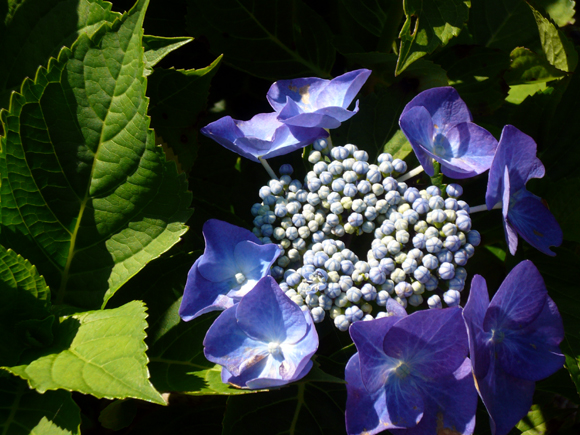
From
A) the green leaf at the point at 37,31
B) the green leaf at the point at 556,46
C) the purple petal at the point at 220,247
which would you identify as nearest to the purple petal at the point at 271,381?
the purple petal at the point at 220,247

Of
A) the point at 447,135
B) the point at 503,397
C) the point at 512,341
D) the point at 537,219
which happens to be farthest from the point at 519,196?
the point at 503,397

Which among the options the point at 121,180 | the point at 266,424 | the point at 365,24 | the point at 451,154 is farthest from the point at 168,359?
the point at 365,24

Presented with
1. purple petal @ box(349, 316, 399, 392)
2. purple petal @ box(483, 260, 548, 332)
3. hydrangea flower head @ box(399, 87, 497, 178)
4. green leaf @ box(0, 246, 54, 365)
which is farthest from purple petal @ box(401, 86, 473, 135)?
green leaf @ box(0, 246, 54, 365)

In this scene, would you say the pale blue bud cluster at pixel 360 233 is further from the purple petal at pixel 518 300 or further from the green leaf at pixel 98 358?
the green leaf at pixel 98 358

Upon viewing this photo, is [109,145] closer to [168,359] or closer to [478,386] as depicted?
[168,359]

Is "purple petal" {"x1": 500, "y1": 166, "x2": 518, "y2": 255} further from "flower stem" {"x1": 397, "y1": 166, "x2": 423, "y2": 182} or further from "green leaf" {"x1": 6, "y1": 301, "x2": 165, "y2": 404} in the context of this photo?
"green leaf" {"x1": 6, "y1": 301, "x2": 165, "y2": 404}

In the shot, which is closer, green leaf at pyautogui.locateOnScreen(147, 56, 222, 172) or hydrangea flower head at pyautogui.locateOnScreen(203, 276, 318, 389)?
hydrangea flower head at pyautogui.locateOnScreen(203, 276, 318, 389)
